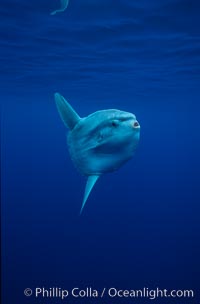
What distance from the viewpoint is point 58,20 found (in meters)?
10.9

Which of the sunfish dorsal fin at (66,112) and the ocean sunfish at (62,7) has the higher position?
the ocean sunfish at (62,7)

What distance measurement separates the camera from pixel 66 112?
5934 mm

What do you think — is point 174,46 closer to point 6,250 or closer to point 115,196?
point 6,250

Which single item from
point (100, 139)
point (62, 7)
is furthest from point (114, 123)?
point (62, 7)

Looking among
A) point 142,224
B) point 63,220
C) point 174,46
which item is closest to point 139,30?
point 174,46

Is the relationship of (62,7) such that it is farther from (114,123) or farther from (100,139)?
(114,123)

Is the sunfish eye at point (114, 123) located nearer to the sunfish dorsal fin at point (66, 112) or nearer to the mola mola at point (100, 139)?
the mola mola at point (100, 139)

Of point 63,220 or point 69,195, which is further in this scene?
point 69,195

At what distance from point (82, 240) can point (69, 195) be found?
37.9ft

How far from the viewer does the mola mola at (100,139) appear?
4.72 meters

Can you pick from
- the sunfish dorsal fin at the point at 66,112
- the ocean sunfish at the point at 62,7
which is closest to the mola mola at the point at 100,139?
the sunfish dorsal fin at the point at 66,112

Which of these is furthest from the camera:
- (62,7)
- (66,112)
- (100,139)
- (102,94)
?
(102,94)

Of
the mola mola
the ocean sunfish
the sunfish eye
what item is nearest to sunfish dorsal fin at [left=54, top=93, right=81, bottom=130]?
the mola mola

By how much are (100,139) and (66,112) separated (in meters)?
1.09
